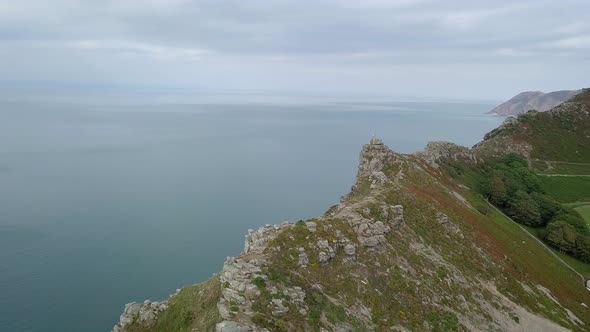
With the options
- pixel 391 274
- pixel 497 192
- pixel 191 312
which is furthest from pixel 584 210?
pixel 191 312

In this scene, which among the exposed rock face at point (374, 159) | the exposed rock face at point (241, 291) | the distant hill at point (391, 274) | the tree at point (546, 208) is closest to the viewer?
the exposed rock face at point (241, 291)

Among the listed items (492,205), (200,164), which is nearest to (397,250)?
(492,205)

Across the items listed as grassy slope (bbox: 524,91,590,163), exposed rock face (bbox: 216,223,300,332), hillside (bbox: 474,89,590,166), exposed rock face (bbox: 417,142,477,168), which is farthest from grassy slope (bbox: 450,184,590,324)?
grassy slope (bbox: 524,91,590,163)

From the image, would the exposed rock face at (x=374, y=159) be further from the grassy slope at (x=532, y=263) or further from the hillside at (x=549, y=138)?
the hillside at (x=549, y=138)

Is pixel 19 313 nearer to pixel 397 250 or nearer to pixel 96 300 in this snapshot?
pixel 96 300

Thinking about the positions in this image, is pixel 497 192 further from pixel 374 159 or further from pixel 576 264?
pixel 374 159

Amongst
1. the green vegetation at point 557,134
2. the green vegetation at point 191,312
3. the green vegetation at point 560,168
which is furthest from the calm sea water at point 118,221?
the green vegetation at point 557,134
